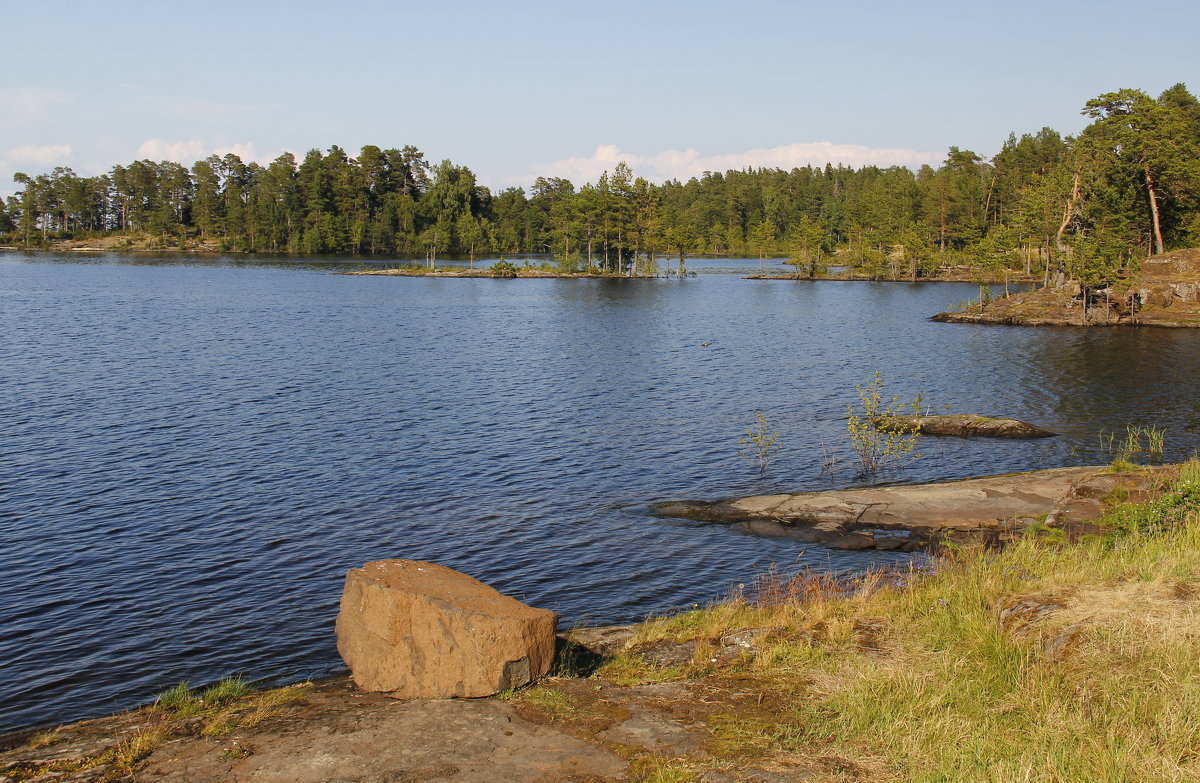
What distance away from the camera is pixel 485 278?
164m

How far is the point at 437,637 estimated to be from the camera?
13.8 m

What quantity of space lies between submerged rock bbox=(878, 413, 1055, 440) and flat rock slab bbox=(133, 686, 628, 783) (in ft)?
103

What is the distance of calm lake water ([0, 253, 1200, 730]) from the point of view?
20.9 metres

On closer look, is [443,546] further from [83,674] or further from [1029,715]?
[1029,715]

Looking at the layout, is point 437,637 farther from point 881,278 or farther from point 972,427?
point 881,278

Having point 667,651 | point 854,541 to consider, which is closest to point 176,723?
point 667,651

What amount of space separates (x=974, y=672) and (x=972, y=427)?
1204 inches

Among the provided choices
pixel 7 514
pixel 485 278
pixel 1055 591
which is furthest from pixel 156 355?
pixel 485 278

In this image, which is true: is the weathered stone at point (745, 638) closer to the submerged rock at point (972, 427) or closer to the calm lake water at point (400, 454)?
the calm lake water at point (400, 454)

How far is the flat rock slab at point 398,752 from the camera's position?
1102 cm

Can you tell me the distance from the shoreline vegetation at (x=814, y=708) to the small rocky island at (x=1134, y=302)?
7879cm

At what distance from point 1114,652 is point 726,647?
20.2ft

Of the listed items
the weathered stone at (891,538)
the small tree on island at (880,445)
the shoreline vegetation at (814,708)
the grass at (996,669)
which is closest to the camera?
the grass at (996,669)

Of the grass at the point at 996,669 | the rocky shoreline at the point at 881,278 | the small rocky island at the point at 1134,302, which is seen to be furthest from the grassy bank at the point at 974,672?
the rocky shoreline at the point at 881,278
